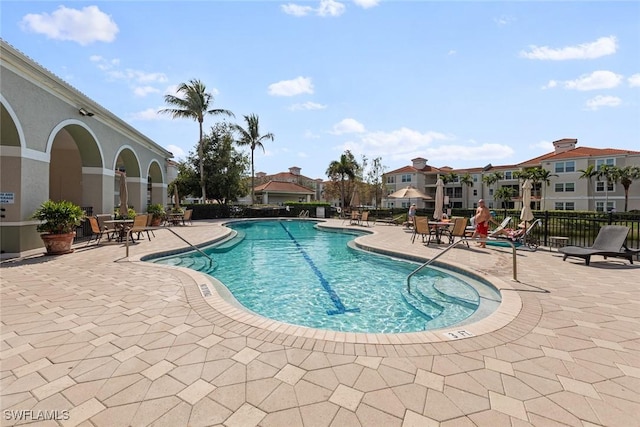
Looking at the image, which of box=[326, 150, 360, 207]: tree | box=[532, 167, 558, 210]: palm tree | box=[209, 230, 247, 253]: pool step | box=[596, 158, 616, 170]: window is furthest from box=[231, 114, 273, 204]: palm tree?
box=[596, 158, 616, 170]: window

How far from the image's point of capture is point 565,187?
124 feet

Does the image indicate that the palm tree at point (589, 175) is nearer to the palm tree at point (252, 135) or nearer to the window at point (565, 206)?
the window at point (565, 206)

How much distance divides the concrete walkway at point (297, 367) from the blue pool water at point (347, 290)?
3.65 ft

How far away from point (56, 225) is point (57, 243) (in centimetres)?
52

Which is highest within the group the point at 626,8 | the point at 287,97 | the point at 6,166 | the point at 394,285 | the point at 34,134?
the point at 287,97

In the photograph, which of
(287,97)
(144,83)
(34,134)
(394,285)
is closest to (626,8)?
(394,285)

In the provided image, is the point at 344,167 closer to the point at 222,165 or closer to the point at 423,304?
the point at 222,165

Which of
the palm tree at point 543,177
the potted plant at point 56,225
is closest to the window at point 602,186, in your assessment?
the palm tree at point 543,177

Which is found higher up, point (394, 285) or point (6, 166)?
point (6, 166)

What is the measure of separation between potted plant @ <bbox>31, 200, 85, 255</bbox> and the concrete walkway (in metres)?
4.79

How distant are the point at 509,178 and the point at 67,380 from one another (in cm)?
5758

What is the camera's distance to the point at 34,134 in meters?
8.88

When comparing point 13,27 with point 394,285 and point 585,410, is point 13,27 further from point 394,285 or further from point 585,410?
point 585,410

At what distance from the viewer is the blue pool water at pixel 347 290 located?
15.9ft
